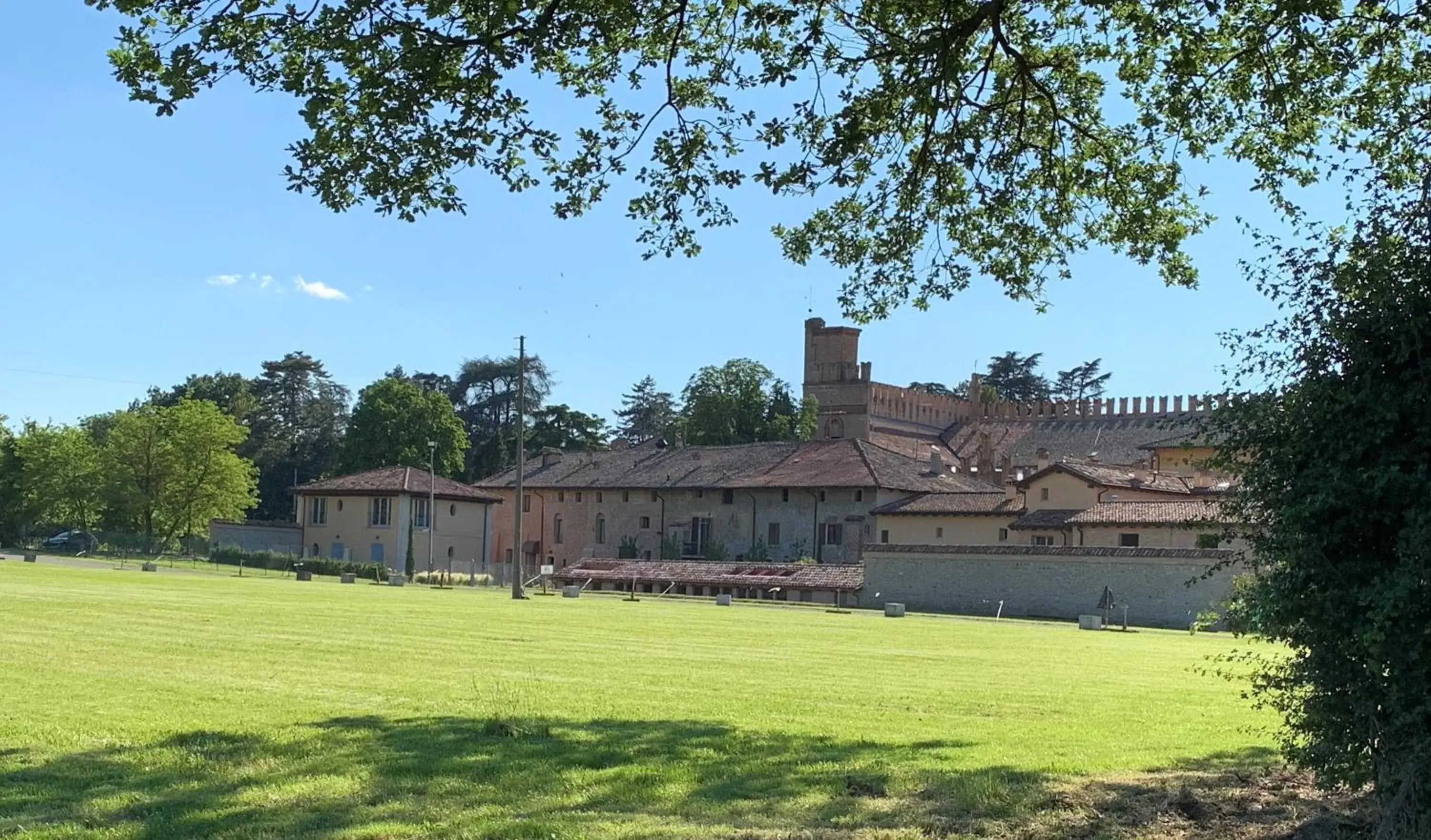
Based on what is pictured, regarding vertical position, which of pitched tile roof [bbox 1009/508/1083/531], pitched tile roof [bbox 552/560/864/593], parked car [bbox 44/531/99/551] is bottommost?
pitched tile roof [bbox 552/560/864/593]

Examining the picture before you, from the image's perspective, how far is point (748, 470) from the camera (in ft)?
282

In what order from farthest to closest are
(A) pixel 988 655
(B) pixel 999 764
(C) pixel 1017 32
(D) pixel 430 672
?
(A) pixel 988 655 → (D) pixel 430 672 → (C) pixel 1017 32 → (B) pixel 999 764

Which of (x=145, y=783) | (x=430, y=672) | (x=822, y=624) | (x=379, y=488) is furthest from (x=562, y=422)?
(x=145, y=783)

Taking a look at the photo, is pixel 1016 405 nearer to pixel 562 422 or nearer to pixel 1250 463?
pixel 562 422

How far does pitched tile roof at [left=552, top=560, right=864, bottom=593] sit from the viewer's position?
216ft

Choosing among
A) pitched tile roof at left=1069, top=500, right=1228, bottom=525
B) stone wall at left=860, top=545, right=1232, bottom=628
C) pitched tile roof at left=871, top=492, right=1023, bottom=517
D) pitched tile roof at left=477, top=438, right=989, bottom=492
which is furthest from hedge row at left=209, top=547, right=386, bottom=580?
pitched tile roof at left=1069, top=500, right=1228, bottom=525

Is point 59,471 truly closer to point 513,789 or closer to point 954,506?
point 954,506

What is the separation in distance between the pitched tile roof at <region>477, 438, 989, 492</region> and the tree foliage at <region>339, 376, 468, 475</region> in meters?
10.2

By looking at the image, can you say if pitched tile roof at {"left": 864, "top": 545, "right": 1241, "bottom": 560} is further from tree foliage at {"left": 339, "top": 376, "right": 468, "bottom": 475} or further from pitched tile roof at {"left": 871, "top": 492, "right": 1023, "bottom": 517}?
tree foliage at {"left": 339, "top": 376, "right": 468, "bottom": 475}

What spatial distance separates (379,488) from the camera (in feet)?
297

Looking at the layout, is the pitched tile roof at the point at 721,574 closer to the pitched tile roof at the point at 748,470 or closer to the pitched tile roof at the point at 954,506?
the pitched tile roof at the point at 954,506

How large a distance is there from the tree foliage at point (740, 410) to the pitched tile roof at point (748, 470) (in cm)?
1134

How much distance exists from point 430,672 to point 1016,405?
108006 mm

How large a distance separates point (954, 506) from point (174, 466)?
5125cm
